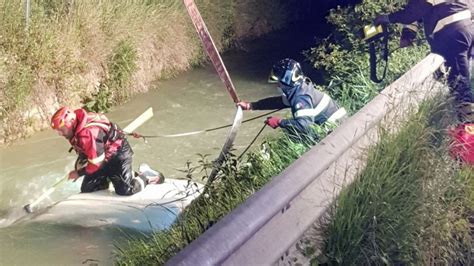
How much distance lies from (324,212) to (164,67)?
1171 cm

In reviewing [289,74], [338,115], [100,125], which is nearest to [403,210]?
[338,115]

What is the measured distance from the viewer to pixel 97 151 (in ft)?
25.2

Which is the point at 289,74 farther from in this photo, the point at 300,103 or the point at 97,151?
the point at 97,151

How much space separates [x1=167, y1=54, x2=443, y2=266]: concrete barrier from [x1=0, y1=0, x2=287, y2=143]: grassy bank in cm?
803

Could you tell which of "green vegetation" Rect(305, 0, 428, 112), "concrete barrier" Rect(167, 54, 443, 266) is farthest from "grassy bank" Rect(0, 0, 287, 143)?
"concrete barrier" Rect(167, 54, 443, 266)

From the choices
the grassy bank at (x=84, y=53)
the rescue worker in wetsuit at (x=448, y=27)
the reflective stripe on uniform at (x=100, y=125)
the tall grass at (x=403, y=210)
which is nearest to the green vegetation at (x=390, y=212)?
the tall grass at (x=403, y=210)

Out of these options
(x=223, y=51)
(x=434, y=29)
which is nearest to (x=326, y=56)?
(x=434, y=29)

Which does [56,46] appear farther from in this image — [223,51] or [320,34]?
[320,34]

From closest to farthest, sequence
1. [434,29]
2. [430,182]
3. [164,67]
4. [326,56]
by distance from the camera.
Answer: [430,182], [434,29], [326,56], [164,67]

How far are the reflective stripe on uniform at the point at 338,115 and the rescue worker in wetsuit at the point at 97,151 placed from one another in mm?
2680

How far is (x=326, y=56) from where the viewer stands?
1042 cm

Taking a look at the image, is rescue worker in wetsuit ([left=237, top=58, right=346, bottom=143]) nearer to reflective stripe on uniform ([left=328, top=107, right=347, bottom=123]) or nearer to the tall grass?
reflective stripe on uniform ([left=328, top=107, right=347, bottom=123])

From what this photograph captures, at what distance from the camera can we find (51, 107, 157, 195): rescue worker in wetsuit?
7.62m

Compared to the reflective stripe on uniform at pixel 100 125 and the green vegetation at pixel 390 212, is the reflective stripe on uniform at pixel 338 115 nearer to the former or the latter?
the green vegetation at pixel 390 212
